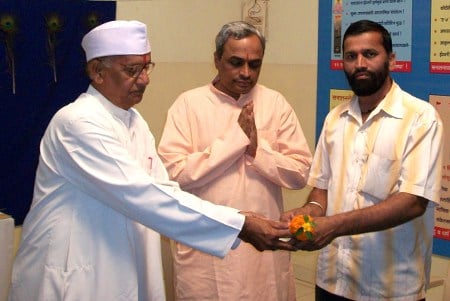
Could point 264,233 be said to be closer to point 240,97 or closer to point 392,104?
point 392,104

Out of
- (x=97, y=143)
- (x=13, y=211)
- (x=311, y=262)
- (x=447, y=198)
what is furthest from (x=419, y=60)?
(x=13, y=211)

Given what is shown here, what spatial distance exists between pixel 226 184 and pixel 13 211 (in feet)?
4.14

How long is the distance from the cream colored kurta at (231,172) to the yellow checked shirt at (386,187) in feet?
1.56

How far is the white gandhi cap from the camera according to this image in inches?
84.4

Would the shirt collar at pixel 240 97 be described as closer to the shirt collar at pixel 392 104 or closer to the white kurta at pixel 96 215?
the shirt collar at pixel 392 104

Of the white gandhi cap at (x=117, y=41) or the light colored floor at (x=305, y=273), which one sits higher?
the white gandhi cap at (x=117, y=41)

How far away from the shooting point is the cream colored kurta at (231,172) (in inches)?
107

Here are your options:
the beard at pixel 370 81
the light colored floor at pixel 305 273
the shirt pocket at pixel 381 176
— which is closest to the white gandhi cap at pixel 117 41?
the beard at pixel 370 81

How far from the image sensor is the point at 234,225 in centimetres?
212

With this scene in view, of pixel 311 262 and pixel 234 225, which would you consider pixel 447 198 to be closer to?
pixel 311 262

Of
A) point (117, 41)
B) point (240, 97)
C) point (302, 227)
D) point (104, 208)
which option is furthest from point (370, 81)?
point (104, 208)

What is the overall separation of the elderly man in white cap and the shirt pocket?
0.45 m

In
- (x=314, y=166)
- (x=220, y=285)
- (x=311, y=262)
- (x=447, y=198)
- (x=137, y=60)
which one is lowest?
(x=311, y=262)

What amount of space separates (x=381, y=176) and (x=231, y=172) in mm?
774
